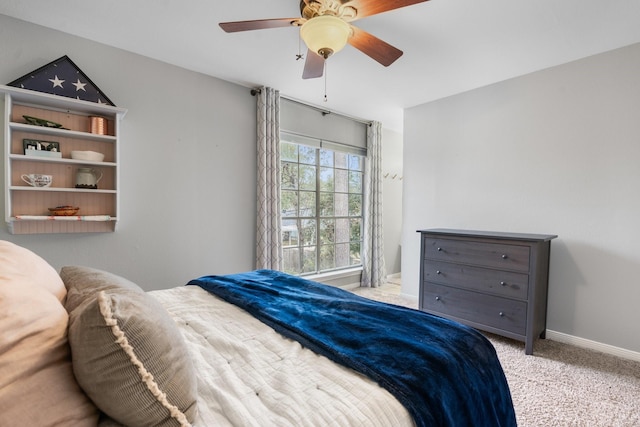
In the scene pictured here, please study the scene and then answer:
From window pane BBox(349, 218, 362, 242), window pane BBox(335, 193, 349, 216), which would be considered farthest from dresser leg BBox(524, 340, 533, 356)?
window pane BBox(335, 193, 349, 216)

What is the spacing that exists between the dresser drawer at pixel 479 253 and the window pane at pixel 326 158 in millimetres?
1837

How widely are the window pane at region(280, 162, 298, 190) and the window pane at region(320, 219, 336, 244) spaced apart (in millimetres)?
704

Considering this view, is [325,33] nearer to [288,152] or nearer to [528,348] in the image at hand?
[288,152]

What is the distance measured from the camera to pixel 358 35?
1.79 metres

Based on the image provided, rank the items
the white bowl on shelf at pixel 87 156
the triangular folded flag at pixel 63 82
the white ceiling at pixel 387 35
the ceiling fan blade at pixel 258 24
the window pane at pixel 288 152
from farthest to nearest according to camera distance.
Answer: the window pane at pixel 288 152, the white bowl on shelf at pixel 87 156, the triangular folded flag at pixel 63 82, the white ceiling at pixel 387 35, the ceiling fan blade at pixel 258 24

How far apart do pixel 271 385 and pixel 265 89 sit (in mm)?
3050

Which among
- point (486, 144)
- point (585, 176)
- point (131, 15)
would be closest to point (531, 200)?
point (585, 176)

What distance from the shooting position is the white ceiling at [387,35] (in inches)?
79.7

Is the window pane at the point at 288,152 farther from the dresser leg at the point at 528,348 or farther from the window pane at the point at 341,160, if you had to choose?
the dresser leg at the point at 528,348

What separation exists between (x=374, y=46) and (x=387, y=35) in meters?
0.60

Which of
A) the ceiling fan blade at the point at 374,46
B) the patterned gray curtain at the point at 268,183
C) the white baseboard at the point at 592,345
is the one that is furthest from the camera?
the patterned gray curtain at the point at 268,183

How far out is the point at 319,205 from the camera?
13.9ft

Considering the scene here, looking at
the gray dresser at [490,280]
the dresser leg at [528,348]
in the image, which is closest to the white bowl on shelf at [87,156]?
the gray dresser at [490,280]

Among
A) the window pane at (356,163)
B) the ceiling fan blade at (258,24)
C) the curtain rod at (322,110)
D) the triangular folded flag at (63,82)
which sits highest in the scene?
the curtain rod at (322,110)
